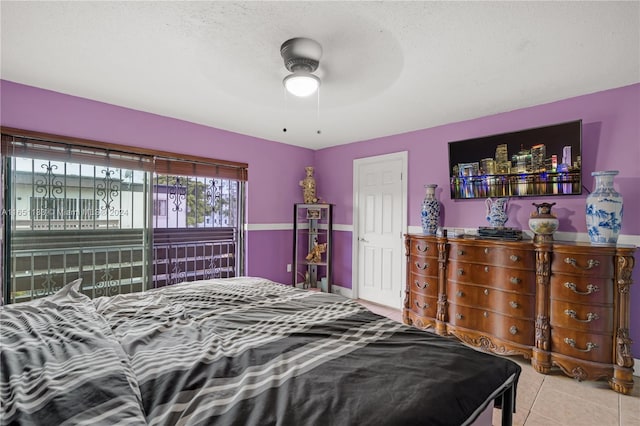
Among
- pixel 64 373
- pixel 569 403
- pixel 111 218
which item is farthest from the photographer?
pixel 111 218

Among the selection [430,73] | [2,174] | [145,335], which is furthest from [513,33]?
[2,174]

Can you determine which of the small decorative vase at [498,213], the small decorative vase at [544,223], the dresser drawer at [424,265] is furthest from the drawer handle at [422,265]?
the small decorative vase at [544,223]

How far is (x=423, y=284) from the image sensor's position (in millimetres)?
3377

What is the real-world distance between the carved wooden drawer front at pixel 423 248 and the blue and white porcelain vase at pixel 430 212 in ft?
0.59

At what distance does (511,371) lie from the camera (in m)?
1.27

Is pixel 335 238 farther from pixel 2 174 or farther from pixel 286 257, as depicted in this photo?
pixel 2 174

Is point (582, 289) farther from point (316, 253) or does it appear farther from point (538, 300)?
point (316, 253)

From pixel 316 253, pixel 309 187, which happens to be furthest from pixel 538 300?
pixel 309 187

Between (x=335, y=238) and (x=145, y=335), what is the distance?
378 cm

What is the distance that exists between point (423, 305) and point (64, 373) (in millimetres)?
3106

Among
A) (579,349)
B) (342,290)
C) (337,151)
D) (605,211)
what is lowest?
(342,290)

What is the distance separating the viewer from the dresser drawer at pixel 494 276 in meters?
2.62

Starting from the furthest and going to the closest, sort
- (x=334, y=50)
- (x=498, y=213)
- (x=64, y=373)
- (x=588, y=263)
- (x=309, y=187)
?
(x=309, y=187) < (x=498, y=213) < (x=588, y=263) < (x=334, y=50) < (x=64, y=373)

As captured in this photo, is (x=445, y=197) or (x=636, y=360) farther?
(x=445, y=197)
